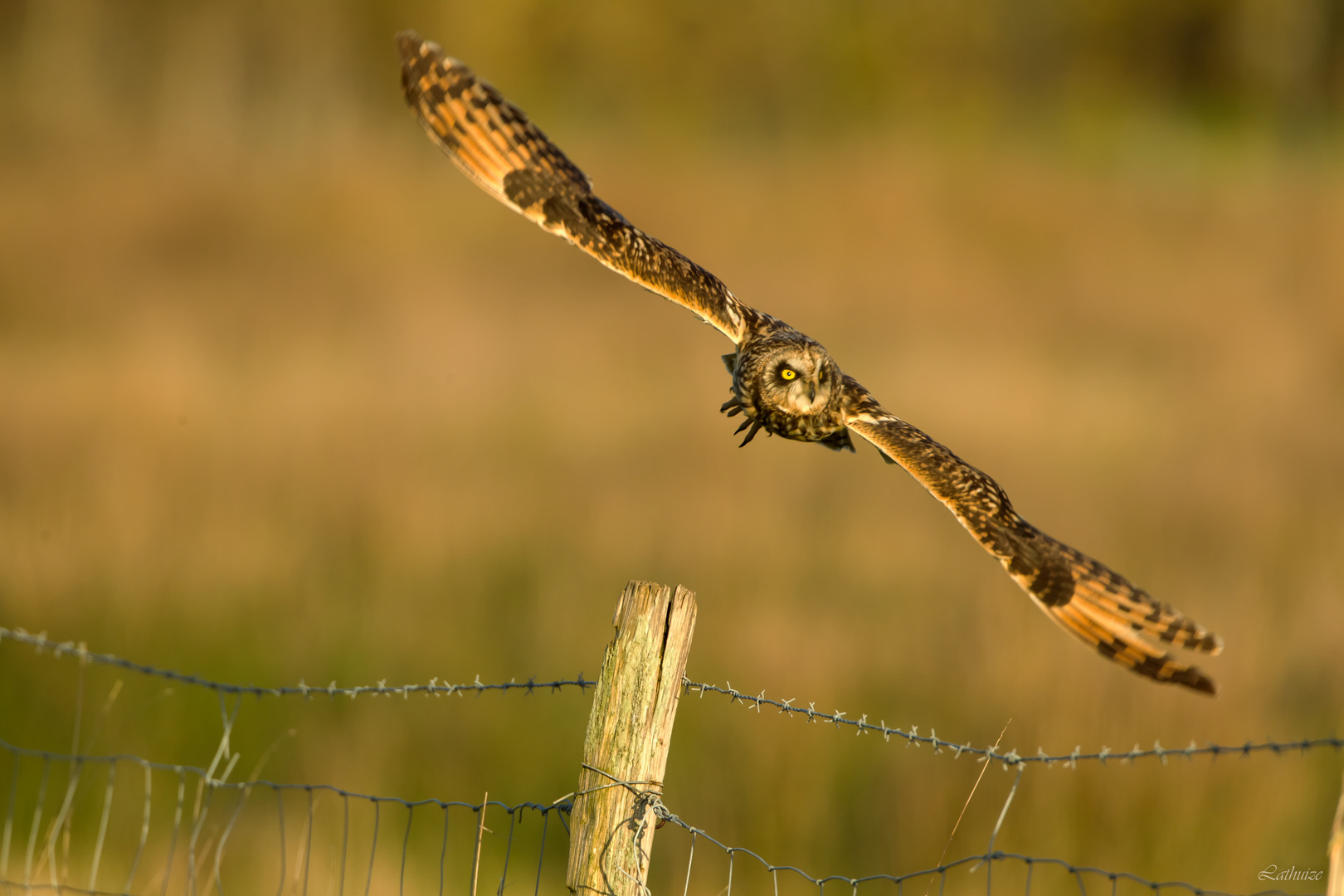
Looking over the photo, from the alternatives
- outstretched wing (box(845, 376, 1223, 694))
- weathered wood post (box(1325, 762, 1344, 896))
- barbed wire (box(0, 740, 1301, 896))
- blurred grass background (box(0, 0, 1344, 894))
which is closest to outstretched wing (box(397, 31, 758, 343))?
outstretched wing (box(845, 376, 1223, 694))

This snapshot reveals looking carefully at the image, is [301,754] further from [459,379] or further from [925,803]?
[459,379]

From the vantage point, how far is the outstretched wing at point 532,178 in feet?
14.3

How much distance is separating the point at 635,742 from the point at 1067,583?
1.62 meters

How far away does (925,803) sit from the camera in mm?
5590

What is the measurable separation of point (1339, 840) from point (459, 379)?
999cm

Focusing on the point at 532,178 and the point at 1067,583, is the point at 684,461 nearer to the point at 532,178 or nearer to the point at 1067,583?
the point at 532,178

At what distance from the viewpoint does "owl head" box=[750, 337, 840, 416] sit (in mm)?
4062

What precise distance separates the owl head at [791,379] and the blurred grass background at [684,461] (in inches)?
90.2

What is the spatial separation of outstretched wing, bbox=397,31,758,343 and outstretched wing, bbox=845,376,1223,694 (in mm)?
1016

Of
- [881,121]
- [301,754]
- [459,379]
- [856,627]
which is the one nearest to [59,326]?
[459,379]

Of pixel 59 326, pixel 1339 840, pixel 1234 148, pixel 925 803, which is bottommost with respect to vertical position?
pixel 1339 840

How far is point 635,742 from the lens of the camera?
8.32 ft

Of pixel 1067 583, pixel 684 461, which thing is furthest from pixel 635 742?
pixel 684 461

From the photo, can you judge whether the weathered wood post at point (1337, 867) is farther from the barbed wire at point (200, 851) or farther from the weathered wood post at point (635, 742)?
the barbed wire at point (200, 851)
